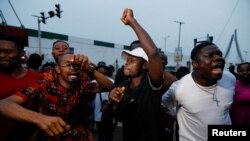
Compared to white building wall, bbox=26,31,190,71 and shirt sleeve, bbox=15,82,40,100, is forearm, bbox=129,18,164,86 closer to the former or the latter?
shirt sleeve, bbox=15,82,40,100

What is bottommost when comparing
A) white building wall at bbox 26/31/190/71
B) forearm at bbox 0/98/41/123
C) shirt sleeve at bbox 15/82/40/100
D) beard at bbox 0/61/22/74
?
forearm at bbox 0/98/41/123

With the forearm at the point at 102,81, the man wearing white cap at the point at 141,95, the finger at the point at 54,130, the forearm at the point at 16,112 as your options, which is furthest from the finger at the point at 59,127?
the forearm at the point at 102,81

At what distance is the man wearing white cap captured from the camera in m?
2.88

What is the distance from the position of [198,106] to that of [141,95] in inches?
23.6

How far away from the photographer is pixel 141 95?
10.2 feet

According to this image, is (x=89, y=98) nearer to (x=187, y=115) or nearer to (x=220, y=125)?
(x=187, y=115)

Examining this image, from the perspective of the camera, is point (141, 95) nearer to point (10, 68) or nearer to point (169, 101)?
point (169, 101)

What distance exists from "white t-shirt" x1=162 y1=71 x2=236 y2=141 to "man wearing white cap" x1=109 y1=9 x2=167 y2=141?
364mm

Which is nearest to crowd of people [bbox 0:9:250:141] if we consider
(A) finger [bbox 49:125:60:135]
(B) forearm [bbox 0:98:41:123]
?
(B) forearm [bbox 0:98:41:123]

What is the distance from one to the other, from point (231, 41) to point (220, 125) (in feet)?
201

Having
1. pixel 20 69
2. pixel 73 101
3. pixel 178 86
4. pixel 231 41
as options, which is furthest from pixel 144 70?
pixel 231 41

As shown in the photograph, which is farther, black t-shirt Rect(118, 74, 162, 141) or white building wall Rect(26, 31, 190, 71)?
white building wall Rect(26, 31, 190, 71)

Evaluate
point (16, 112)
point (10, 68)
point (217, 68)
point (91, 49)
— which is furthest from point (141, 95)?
point (91, 49)

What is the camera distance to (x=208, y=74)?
3.32 metres
